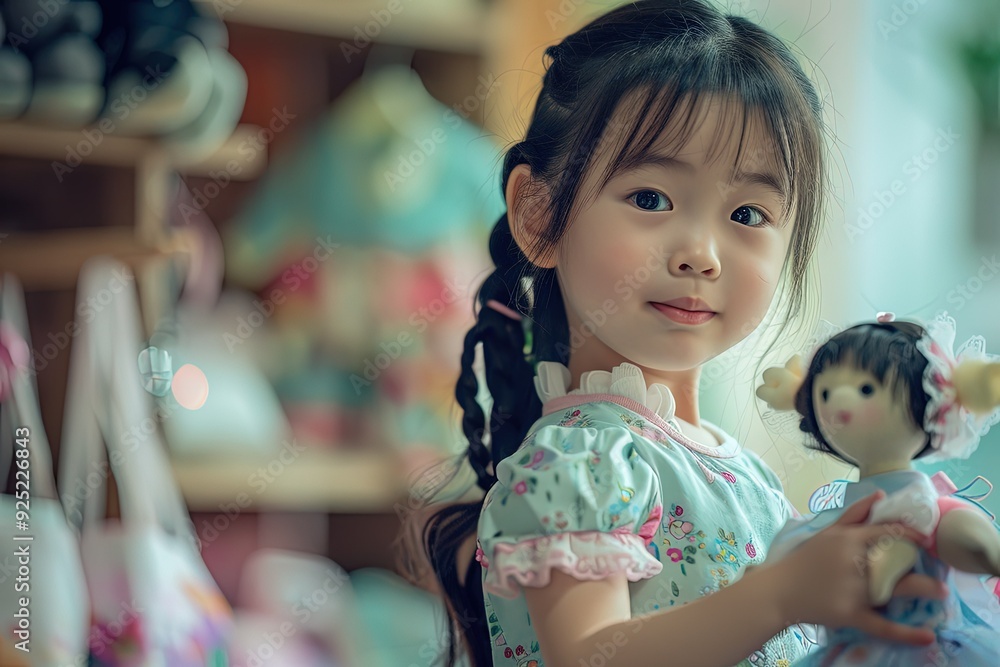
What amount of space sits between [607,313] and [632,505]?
0.15m

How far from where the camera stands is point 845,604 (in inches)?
21.0

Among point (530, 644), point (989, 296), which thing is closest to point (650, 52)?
point (530, 644)

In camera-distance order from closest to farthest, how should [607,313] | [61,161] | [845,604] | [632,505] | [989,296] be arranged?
[845,604]
[632,505]
[607,313]
[989,296]
[61,161]

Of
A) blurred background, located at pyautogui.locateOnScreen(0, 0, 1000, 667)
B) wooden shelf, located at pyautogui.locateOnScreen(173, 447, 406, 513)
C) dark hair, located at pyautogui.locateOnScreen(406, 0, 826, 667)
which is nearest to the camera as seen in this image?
dark hair, located at pyautogui.locateOnScreen(406, 0, 826, 667)

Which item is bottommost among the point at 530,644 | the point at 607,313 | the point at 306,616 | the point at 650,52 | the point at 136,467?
the point at 306,616

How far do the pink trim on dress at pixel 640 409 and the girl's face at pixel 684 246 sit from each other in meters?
0.03

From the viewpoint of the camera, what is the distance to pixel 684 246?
695 millimetres

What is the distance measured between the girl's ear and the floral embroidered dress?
0.28ft

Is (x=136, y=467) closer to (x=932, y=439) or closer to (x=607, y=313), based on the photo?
(x=607, y=313)
